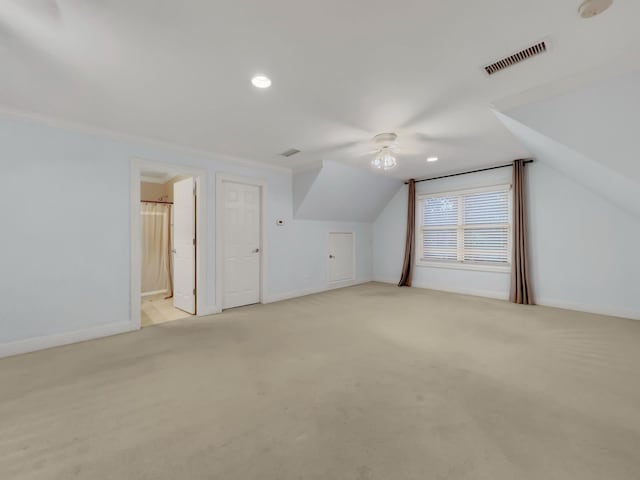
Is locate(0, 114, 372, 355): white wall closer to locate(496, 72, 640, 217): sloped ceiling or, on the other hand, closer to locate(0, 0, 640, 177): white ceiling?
locate(0, 0, 640, 177): white ceiling

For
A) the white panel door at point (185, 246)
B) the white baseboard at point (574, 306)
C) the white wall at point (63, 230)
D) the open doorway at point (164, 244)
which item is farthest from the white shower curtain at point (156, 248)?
the white baseboard at point (574, 306)

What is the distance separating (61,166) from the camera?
2.86 meters

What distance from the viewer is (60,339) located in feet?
9.32

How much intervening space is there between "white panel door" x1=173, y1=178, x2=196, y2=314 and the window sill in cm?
446

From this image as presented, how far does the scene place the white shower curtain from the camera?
5410mm

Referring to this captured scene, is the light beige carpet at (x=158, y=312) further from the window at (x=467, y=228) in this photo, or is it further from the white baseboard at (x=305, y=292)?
the window at (x=467, y=228)

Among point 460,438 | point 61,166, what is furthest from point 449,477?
point 61,166

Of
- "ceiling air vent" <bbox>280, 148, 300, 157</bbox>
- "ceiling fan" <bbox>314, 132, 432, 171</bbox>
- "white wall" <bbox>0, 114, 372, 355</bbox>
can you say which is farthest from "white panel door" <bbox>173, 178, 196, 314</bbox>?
"ceiling fan" <bbox>314, 132, 432, 171</bbox>

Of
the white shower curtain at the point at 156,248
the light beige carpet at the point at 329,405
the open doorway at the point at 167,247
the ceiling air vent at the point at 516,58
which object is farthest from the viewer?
the white shower curtain at the point at 156,248

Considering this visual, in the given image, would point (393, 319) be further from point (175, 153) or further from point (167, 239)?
point (167, 239)

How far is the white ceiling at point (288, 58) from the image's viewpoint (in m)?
1.48

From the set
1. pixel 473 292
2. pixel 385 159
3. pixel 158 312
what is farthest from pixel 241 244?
pixel 473 292

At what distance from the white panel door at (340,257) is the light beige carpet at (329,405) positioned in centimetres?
268

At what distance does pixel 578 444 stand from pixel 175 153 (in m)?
4.55
